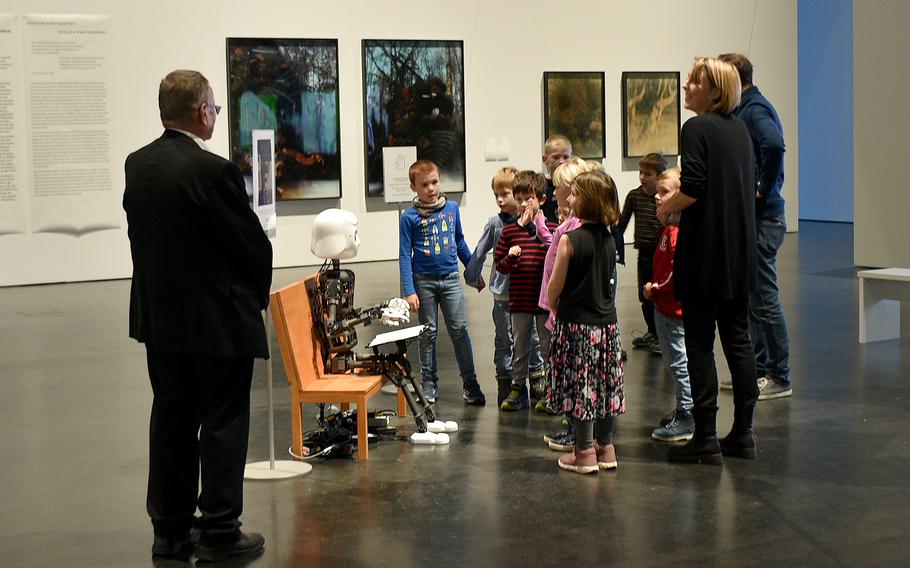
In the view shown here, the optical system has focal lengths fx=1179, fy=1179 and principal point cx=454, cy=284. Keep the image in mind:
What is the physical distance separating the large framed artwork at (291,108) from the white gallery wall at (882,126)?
623 cm

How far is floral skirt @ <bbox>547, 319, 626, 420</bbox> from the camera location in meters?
5.37

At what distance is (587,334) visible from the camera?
5.39 metres

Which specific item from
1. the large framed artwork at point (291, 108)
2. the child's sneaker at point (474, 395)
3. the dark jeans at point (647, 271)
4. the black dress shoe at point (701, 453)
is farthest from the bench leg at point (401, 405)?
the large framed artwork at point (291, 108)

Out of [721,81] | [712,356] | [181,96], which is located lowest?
[712,356]

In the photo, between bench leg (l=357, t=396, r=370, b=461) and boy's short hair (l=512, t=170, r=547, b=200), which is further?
boy's short hair (l=512, t=170, r=547, b=200)

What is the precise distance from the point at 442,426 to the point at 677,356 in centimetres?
128

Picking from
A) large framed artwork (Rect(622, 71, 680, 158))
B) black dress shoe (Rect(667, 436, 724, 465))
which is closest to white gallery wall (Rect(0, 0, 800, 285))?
large framed artwork (Rect(622, 71, 680, 158))

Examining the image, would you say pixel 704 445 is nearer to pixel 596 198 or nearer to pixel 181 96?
pixel 596 198

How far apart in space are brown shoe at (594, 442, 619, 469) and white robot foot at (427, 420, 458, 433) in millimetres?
1018

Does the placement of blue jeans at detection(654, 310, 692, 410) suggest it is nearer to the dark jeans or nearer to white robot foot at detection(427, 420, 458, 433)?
white robot foot at detection(427, 420, 458, 433)

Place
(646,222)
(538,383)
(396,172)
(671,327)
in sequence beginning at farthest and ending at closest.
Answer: (396,172) → (646,222) → (538,383) → (671,327)

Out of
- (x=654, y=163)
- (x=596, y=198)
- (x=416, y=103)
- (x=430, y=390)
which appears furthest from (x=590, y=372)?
(x=416, y=103)

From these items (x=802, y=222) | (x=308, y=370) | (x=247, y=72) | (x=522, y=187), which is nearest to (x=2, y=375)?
(x=308, y=370)

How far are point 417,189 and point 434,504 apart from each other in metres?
2.40
